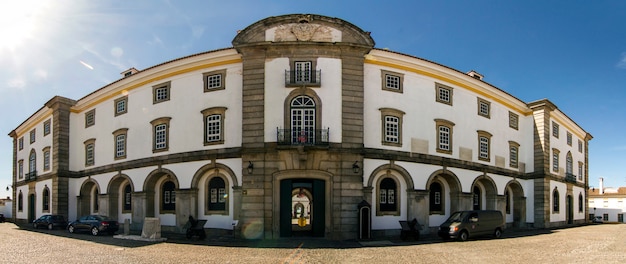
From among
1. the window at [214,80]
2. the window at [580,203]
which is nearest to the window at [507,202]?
the window at [580,203]

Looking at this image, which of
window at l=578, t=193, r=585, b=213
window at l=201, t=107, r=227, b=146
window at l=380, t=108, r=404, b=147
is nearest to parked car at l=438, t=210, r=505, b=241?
window at l=380, t=108, r=404, b=147

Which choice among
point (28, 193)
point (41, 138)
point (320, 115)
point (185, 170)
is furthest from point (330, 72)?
point (28, 193)

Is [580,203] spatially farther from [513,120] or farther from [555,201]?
[513,120]

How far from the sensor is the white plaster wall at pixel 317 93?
2067cm

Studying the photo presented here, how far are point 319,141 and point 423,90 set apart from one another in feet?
25.0

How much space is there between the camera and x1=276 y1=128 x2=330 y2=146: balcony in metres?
20.2

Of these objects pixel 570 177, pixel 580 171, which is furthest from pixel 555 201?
pixel 580 171

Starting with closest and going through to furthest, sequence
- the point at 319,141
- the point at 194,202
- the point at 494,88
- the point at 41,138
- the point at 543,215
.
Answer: the point at 319,141 → the point at 194,202 → the point at 494,88 → the point at 543,215 → the point at 41,138

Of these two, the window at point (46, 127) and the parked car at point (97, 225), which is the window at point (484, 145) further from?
the window at point (46, 127)

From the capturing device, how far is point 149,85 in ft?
84.6

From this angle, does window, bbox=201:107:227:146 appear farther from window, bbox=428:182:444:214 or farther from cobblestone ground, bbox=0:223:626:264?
window, bbox=428:182:444:214

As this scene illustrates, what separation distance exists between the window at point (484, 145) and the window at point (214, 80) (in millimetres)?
16620

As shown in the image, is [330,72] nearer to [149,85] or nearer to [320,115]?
[320,115]

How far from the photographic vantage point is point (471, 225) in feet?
67.5
